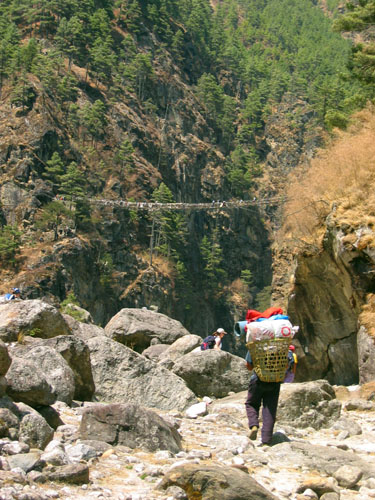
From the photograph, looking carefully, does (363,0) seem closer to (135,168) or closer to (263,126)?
(135,168)

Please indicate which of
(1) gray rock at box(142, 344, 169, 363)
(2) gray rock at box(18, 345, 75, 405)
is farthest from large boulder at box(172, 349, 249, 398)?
(1) gray rock at box(142, 344, 169, 363)

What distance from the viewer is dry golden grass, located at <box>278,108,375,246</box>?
11531mm

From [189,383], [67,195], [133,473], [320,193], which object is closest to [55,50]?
[67,195]

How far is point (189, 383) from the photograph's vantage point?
9.06 m

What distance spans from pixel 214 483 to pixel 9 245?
128 feet

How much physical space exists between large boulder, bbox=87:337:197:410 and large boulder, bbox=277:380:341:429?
4.69ft

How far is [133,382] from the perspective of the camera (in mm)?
7828

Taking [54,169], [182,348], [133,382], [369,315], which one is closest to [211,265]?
[54,169]

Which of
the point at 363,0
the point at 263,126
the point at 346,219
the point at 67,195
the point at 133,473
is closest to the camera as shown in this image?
the point at 133,473

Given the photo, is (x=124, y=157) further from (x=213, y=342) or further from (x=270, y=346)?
(x=270, y=346)

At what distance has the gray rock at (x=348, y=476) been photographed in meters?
4.32

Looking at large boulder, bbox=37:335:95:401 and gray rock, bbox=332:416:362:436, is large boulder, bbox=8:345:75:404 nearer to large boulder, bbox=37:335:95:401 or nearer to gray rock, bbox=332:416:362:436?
large boulder, bbox=37:335:95:401

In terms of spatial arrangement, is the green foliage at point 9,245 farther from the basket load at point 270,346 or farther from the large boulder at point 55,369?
the basket load at point 270,346

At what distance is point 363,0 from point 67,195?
31473 mm
